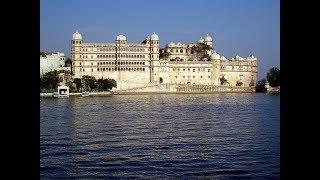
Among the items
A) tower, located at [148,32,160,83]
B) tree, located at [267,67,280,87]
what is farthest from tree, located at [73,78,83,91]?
tree, located at [267,67,280,87]

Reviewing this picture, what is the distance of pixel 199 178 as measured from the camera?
8.27 m

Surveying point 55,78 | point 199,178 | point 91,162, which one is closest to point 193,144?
point 91,162

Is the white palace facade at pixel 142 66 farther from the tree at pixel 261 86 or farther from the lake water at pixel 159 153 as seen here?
the lake water at pixel 159 153

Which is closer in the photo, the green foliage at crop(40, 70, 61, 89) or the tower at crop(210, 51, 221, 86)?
the green foliage at crop(40, 70, 61, 89)

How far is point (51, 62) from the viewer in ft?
237

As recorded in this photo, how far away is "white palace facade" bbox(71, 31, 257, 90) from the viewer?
6438 cm

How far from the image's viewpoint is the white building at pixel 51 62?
226ft

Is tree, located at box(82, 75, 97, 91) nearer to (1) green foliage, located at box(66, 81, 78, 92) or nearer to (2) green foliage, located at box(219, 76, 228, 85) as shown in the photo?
(1) green foliage, located at box(66, 81, 78, 92)

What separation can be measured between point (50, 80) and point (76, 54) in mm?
6631

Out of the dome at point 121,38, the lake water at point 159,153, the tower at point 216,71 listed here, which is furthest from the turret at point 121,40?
the lake water at point 159,153

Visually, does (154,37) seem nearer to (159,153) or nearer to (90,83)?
(90,83)

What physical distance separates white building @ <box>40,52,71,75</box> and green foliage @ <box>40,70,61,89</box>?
714 cm
